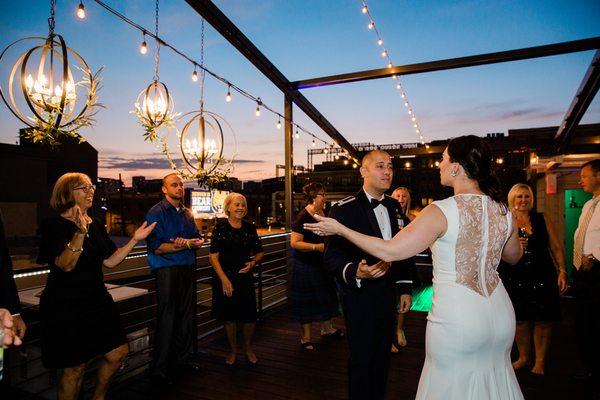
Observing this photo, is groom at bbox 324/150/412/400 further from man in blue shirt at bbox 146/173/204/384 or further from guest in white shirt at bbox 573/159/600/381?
guest in white shirt at bbox 573/159/600/381

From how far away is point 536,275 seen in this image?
3.47m

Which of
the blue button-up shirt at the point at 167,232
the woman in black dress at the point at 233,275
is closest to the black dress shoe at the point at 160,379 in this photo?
Answer: the woman in black dress at the point at 233,275

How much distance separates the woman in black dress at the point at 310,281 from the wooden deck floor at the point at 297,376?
0.34 m

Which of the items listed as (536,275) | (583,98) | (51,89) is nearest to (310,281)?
(536,275)

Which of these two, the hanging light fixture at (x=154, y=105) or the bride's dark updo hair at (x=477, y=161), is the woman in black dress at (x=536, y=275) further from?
the hanging light fixture at (x=154, y=105)

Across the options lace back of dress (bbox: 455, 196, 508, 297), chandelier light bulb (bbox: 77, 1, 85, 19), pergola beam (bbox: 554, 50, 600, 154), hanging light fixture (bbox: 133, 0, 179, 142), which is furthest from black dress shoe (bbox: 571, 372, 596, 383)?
chandelier light bulb (bbox: 77, 1, 85, 19)

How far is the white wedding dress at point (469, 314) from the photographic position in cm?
168

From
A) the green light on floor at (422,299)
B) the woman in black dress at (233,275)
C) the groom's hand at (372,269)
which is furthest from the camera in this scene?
the green light on floor at (422,299)

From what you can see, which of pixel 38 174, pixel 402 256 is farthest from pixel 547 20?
pixel 38 174

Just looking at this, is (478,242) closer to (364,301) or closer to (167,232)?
(364,301)

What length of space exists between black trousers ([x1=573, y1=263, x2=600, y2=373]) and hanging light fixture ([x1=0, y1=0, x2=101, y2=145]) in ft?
14.7

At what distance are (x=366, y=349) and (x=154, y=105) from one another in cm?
363

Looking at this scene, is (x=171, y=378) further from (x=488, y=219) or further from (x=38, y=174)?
(x=38, y=174)

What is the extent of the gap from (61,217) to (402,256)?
7.45ft
